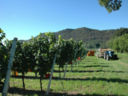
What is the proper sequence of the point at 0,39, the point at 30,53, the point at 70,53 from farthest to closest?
the point at 70,53 → the point at 30,53 → the point at 0,39

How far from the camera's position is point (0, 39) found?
5062mm

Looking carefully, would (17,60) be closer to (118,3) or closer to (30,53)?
(30,53)

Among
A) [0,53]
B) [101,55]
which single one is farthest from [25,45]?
[101,55]

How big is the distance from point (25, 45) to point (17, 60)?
928mm

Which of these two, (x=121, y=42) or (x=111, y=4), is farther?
(x=121, y=42)

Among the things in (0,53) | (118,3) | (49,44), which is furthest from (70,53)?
(0,53)

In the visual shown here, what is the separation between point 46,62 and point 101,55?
32.1m

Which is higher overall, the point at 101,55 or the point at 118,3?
the point at 118,3

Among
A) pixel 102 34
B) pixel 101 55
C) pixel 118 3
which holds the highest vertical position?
pixel 102 34

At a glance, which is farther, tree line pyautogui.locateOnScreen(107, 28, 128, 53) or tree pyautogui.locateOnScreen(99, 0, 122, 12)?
tree line pyautogui.locateOnScreen(107, 28, 128, 53)

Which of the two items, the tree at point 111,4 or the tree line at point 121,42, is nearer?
the tree at point 111,4

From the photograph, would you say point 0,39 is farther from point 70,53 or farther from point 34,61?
point 70,53

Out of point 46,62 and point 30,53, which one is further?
point 30,53

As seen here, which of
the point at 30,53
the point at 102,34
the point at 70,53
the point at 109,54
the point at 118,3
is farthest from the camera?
the point at 102,34
